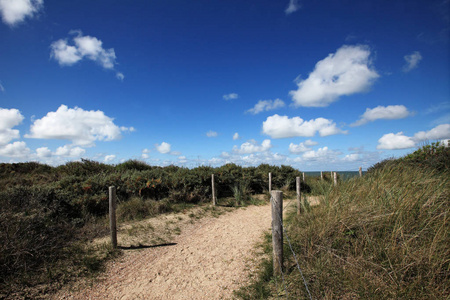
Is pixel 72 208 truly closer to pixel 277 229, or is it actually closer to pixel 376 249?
pixel 277 229

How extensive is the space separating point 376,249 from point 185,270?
3.77 metres

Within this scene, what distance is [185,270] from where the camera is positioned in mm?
4617

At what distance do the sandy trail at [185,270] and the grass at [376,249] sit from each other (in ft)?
2.65

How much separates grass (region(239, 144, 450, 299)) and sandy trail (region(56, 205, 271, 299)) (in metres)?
0.81

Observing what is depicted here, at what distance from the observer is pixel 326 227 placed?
364 cm

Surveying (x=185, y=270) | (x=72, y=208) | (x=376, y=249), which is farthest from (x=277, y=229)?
(x=72, y=208)

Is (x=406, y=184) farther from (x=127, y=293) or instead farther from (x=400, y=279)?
(x=127, y=293)

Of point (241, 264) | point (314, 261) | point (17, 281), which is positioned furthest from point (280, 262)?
point (17, 281)

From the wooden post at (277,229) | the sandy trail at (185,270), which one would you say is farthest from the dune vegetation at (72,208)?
the wooden post at (277,229)

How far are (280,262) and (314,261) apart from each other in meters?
0.55

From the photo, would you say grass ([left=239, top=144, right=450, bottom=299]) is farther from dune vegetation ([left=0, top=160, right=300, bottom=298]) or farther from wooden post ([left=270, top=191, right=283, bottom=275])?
dune vegetation ([left=0, top=160, right=300, bottom=298])

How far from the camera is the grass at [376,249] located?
2416 millimetres

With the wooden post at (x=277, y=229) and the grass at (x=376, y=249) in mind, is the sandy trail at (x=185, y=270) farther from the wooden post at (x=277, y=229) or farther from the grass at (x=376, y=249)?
the wooden post at (x=277, y=229)

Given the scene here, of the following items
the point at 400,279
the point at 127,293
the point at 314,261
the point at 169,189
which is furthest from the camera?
the point at 169,189
